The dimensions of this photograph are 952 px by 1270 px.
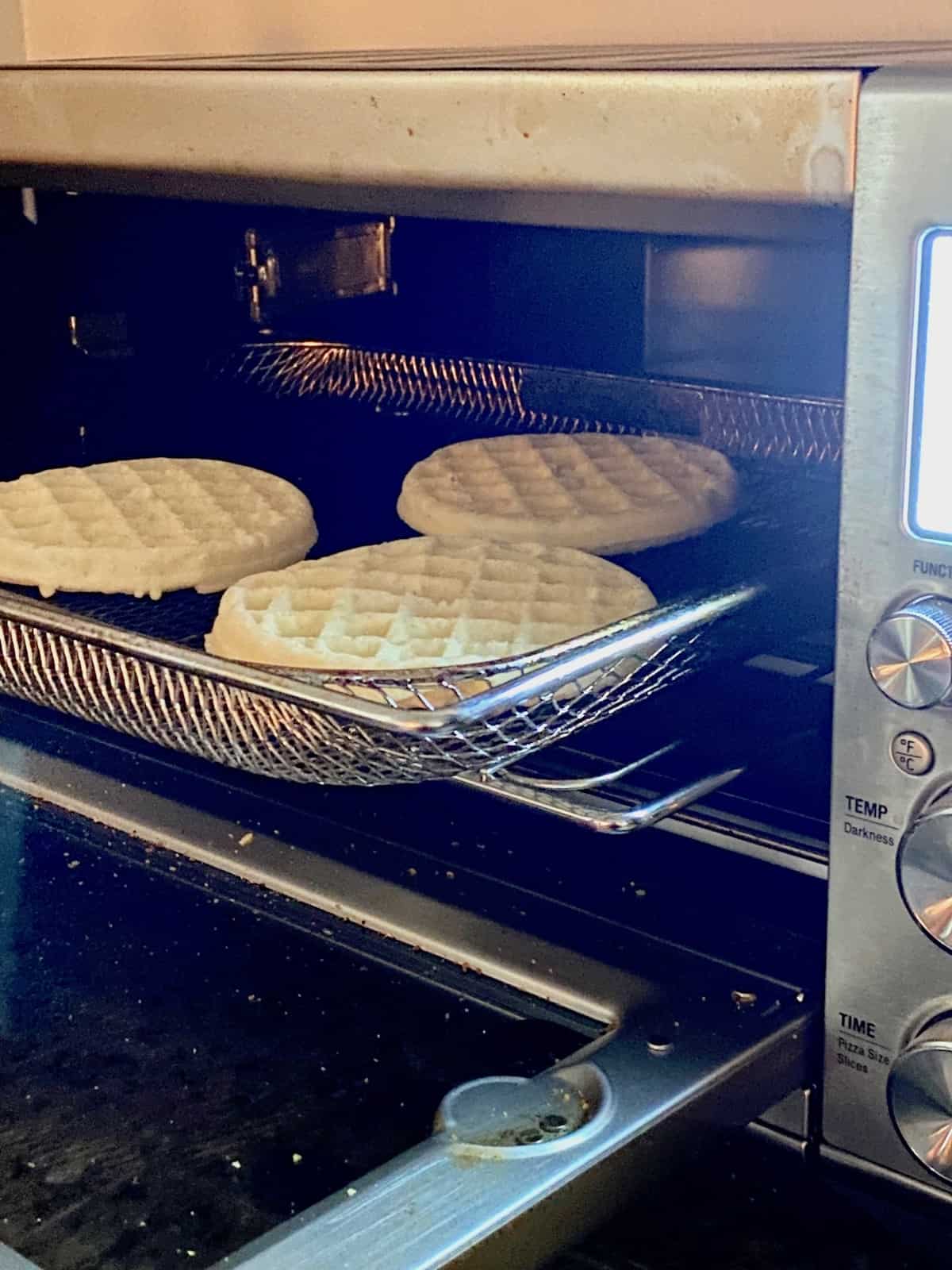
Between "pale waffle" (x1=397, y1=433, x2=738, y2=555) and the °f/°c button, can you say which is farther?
"pale waffle" (x1=397, y1=433, x2=738, y2=555)

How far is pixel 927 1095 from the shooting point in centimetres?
57

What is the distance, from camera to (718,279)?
936 mm

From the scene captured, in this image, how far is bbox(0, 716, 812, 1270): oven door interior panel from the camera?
529mm

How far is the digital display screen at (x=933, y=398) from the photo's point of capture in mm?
506

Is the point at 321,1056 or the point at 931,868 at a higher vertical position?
the point at 931,868

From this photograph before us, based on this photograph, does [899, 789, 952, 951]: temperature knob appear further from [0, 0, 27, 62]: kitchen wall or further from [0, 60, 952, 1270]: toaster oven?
[0, 0, 27, 62]: kitchen wall

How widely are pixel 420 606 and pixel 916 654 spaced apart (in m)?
0.32

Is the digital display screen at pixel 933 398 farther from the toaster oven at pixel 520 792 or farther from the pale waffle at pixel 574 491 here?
the pale waffle at pixel 574 491

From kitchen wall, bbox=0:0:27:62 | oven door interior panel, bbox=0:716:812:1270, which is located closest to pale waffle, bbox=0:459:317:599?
oven door interior panel, bbox=0:716:812:1270

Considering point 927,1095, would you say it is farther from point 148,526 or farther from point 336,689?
point 148,526

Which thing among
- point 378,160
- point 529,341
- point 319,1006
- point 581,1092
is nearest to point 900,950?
point 581,1092

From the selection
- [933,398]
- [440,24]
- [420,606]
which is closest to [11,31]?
[440,24]

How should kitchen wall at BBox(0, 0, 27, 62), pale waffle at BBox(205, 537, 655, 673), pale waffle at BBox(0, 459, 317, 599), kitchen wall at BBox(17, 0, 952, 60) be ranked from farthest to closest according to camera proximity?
kitchen wall at BBox(0, 0, 27, 62) → kitchen wall at BBox(17, 0, 952, 60) → pale waffle at BBox(0, 459, 317, 599) → pale waffle at BBox(205, 537, 655, 673)

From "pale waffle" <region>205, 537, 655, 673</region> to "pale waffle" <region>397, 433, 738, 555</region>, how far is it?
6 centimetres
